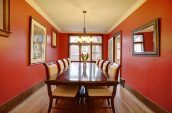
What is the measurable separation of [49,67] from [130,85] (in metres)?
2.67

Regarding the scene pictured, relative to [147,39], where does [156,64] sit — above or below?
below

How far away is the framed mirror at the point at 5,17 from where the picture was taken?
2.71 metres

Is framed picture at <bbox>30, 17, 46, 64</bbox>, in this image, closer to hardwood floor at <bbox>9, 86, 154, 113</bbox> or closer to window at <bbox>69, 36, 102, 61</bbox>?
hardwood floor at <bbox>9, 86, 154, 113</bbox>

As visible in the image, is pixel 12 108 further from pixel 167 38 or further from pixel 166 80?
pixel 167 38

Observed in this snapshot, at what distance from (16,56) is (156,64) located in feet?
9.18

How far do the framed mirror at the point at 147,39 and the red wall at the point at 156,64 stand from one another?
112 millimetres

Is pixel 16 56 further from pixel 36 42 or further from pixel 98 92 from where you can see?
pixel 98 92

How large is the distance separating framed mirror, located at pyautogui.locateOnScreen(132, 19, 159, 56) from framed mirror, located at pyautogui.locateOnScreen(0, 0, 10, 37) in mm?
2734

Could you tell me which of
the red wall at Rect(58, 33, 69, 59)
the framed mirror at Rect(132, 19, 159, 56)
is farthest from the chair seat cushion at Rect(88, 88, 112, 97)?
the red wall at Rect(58, 33, 69, 59)

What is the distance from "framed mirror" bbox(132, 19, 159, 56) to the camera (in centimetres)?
297

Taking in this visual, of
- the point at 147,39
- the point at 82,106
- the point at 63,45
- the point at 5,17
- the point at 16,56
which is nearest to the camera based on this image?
the point at 5,17

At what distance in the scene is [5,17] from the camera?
2787 mm

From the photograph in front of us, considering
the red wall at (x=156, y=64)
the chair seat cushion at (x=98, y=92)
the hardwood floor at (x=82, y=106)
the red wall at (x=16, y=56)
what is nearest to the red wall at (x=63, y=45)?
the red wall at (x=16, y=56)

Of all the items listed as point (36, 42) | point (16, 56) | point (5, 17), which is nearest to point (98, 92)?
point (16, 56)
